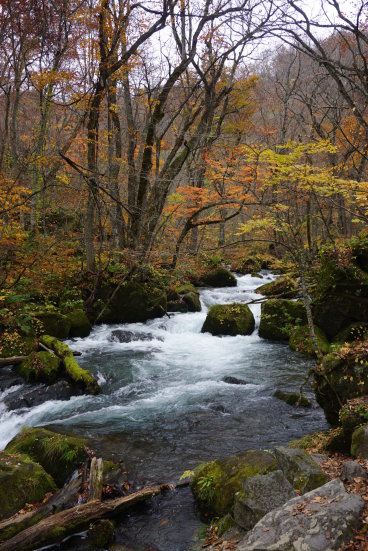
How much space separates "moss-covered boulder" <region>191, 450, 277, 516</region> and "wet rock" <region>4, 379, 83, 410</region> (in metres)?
4.20

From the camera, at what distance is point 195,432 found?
21.5 ft

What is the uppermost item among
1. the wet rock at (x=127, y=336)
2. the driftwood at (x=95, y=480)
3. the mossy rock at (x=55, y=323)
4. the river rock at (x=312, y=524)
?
the river rock at (x=312, y=524)

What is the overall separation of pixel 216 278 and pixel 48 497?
49.7 feet

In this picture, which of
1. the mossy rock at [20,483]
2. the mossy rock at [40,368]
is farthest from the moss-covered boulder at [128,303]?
the mossy rock at [20,483]

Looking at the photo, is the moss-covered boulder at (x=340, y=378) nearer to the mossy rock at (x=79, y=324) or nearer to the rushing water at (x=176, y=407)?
the rushing water at (x=176, y=407)

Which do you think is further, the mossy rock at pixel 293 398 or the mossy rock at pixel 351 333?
the mossy rock at pixel 351 333

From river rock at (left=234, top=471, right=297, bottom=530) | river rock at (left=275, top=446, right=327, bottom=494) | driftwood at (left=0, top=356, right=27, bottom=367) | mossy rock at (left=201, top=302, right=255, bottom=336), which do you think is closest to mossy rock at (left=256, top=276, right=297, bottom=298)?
mossy rock at (left=201, top=302, right=255, bottom=336)

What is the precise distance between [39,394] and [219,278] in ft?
41.6

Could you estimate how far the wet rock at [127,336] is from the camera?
12242 millimetres

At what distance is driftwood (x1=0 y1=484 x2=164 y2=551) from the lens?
386 centimetres

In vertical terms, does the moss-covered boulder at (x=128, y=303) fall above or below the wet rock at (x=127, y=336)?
above

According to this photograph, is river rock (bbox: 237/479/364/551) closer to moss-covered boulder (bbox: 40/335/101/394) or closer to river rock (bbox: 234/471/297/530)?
river rock (bbox: 234/471/297/530)

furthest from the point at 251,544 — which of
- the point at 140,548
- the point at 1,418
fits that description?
the point at 1,418

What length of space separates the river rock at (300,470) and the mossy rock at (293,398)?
320cm
